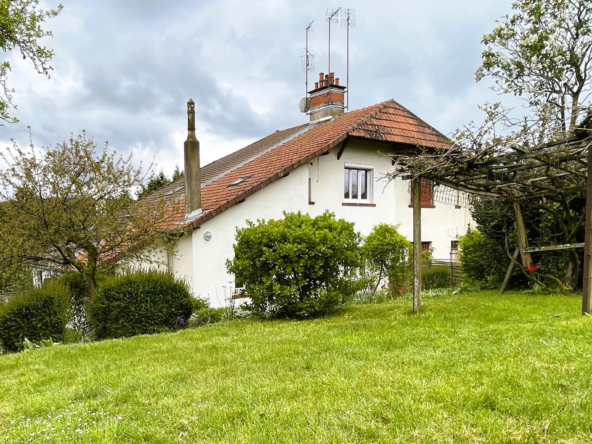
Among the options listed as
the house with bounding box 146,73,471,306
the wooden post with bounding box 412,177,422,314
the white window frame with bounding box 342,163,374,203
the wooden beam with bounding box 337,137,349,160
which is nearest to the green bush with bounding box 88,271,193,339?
the house with bounding box 146,73,471,306

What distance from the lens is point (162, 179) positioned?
94.4ft

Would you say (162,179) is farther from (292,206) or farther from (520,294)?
(520,294)

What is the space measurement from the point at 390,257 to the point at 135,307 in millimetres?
6069

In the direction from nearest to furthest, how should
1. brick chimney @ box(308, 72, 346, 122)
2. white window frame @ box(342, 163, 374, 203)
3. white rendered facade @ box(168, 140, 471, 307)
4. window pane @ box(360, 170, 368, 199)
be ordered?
white rendered facade @ box(168, 140, 471, 307) → white window frame @ box(342, 163, 374, 203) → window pane @ box(360, 170, 368, 199) → brick chimney @ box(308, 72, 346, 122)

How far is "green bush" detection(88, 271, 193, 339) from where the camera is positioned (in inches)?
323

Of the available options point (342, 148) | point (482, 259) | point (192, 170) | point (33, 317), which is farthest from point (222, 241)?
point (482, 259)

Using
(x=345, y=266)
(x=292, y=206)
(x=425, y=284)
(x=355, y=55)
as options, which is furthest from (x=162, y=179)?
(x=345, y=266)

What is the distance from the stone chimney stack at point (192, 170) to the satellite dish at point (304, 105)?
922cm

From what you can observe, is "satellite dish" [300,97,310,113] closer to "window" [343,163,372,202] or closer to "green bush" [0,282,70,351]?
"window" [343,163,372,202]

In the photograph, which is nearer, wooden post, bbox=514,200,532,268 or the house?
wooden post, bbox=514,200,532,268

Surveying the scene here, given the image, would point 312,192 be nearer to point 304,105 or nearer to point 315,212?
point 315,212

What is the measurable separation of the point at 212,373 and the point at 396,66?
922 centimetres

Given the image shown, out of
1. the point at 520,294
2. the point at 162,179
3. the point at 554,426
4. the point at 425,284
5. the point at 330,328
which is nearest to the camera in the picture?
the point at 554,426

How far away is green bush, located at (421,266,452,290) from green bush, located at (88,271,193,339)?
25.0 ft
